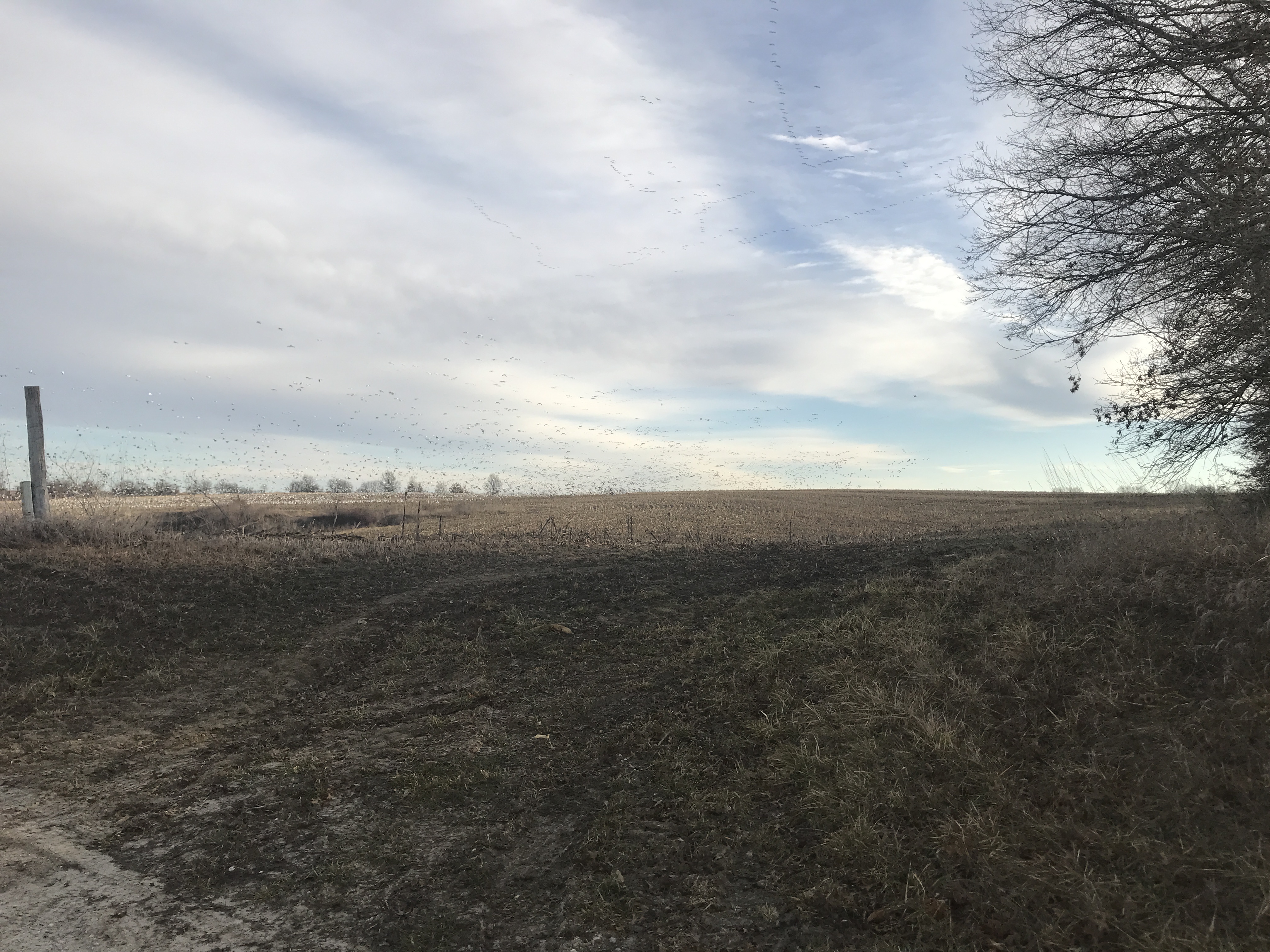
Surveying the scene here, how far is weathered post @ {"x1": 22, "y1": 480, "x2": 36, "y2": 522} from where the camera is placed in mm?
14586

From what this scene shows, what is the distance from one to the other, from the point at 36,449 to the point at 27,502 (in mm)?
1037

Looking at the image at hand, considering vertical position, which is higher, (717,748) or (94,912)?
(717,748)

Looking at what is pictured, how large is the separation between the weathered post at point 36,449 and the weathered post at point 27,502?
55 mm

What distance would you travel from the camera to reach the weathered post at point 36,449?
580 inches

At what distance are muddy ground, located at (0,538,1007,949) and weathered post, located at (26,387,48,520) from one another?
3864mm

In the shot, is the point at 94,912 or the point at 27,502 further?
the point at 27,502

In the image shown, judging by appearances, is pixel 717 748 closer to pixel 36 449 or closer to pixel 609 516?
pixel 36 449

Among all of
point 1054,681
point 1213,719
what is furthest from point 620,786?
point 1213,719

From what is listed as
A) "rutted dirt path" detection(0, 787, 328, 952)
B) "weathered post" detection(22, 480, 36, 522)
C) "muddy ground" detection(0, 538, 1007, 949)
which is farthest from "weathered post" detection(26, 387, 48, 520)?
"rutted dirt path" detection(0, 787, 328, 952)

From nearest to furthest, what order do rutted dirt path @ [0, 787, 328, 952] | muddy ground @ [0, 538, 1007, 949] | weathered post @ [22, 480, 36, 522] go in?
rutted dirt path @ [0, 787, 328, 952] → muddy ground @ [0, 538, 1007, 949] → weathered post @ [22, 480, 36, 522]

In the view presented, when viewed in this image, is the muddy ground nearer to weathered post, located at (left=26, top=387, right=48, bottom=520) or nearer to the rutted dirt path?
the rutted dirt path

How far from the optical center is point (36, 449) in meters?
14.9

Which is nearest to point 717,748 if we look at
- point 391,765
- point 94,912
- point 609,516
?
point 391,765

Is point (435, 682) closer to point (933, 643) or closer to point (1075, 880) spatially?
point (933, 643)
